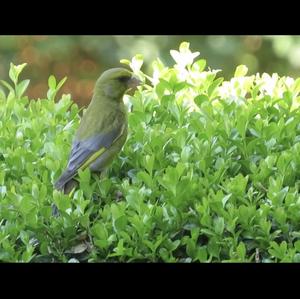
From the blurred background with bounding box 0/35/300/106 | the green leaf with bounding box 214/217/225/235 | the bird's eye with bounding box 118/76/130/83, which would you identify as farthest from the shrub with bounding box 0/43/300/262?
the blurred background with bounding box 0/35/300/106

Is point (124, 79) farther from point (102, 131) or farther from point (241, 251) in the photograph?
point (241, 251)

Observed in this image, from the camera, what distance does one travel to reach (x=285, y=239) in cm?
419

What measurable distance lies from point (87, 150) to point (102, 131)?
316 mm

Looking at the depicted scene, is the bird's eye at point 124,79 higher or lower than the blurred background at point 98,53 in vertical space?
lower

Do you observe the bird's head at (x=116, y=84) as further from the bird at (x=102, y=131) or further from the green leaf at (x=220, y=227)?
the green leaf at (x=220, y=227)

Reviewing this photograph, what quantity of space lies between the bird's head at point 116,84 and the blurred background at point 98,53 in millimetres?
4681

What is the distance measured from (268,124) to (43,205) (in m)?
1.37

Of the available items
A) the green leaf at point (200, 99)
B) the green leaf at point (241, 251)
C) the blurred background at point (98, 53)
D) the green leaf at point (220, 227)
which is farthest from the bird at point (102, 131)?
the blurred background at point (98, 53)

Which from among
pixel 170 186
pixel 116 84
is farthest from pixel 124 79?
pixel 170 186

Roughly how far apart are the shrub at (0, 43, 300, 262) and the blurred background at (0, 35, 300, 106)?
4799mm

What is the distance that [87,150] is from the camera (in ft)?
16.6

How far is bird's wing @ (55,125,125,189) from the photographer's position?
4.70 metres

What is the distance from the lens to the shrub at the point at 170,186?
413cm

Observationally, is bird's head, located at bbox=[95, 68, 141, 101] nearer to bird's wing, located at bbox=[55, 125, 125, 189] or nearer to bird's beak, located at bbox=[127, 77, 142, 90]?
bird's beak, located at bbox=[127, 77, 142, 90]
